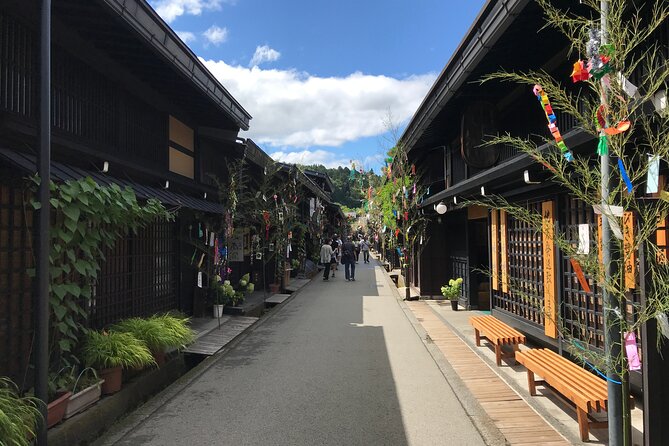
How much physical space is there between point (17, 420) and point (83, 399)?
1241mm

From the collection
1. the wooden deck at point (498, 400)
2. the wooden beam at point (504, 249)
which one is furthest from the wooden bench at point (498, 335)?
the wooden beam at point (504, 249)

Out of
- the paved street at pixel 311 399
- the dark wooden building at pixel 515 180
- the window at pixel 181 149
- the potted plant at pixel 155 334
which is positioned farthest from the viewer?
the window at pixel 181 149

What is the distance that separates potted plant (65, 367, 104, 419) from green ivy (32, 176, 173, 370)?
0.65 ft

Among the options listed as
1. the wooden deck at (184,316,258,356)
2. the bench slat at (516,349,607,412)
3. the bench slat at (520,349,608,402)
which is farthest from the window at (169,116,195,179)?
the bench slat at (520,349,608,402)

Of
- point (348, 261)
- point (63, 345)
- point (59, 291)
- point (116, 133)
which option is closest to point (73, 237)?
point (59, 291)

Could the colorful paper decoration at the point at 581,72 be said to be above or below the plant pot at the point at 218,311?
above

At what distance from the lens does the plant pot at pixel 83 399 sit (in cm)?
407

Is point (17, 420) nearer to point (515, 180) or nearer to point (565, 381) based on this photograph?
point (565, 381)

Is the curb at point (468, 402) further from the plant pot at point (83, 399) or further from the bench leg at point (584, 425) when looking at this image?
the plant pot at point (83, 399)

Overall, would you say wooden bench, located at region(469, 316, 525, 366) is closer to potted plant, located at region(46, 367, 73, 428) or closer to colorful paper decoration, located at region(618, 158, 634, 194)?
colorful paper decoration, located at region(618, 158, 634, 194)

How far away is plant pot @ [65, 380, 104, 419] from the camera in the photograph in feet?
13.3

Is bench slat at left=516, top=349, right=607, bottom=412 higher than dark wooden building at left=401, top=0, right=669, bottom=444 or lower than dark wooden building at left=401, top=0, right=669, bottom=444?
lower

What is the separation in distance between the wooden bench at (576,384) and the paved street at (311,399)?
0.95 metres

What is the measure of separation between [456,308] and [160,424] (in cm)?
863
